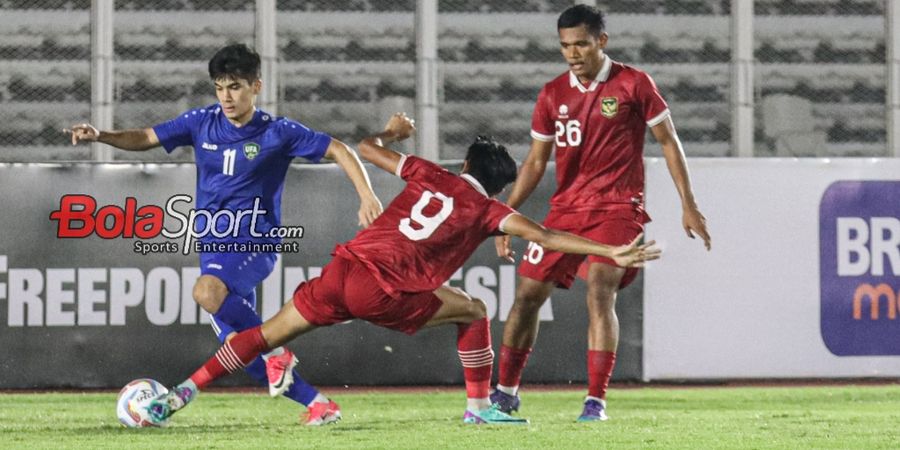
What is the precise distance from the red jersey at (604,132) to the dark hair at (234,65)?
1405 mm

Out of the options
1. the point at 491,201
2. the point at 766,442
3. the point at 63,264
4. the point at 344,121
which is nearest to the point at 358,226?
the point at 344,121

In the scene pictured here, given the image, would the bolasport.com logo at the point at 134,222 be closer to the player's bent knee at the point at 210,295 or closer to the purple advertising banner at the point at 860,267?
the player's bent knee at the point at 210,295

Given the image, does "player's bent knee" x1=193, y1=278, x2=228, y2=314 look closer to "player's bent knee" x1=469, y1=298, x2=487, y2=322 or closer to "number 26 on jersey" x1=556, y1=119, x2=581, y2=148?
"player's bent knee" x1=469, y1=298, x2=487, y2=322

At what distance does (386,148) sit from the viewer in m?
6.77

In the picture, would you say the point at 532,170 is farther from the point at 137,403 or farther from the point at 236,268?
the point at 137,403

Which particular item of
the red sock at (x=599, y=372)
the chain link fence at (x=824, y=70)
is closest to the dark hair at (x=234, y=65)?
the red sock at (x=599, y=372)

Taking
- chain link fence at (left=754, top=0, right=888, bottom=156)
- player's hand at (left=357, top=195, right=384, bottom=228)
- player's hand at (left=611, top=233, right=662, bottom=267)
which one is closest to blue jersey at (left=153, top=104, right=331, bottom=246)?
player's hand at (left=357, top=195, right=384, bottom=228)

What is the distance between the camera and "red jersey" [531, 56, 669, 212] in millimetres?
7234

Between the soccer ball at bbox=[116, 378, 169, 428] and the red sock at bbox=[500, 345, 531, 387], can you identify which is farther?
the red sock at bbox=[500, 345, 531, 387]

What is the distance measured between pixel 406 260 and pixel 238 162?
1.18m

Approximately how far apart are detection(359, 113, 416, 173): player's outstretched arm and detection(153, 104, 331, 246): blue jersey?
36 cm

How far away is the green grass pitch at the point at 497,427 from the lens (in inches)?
243

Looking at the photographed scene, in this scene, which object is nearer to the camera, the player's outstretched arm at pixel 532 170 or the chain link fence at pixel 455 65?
the player's outstretched arm at pixel 532 170

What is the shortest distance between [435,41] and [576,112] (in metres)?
3.55
